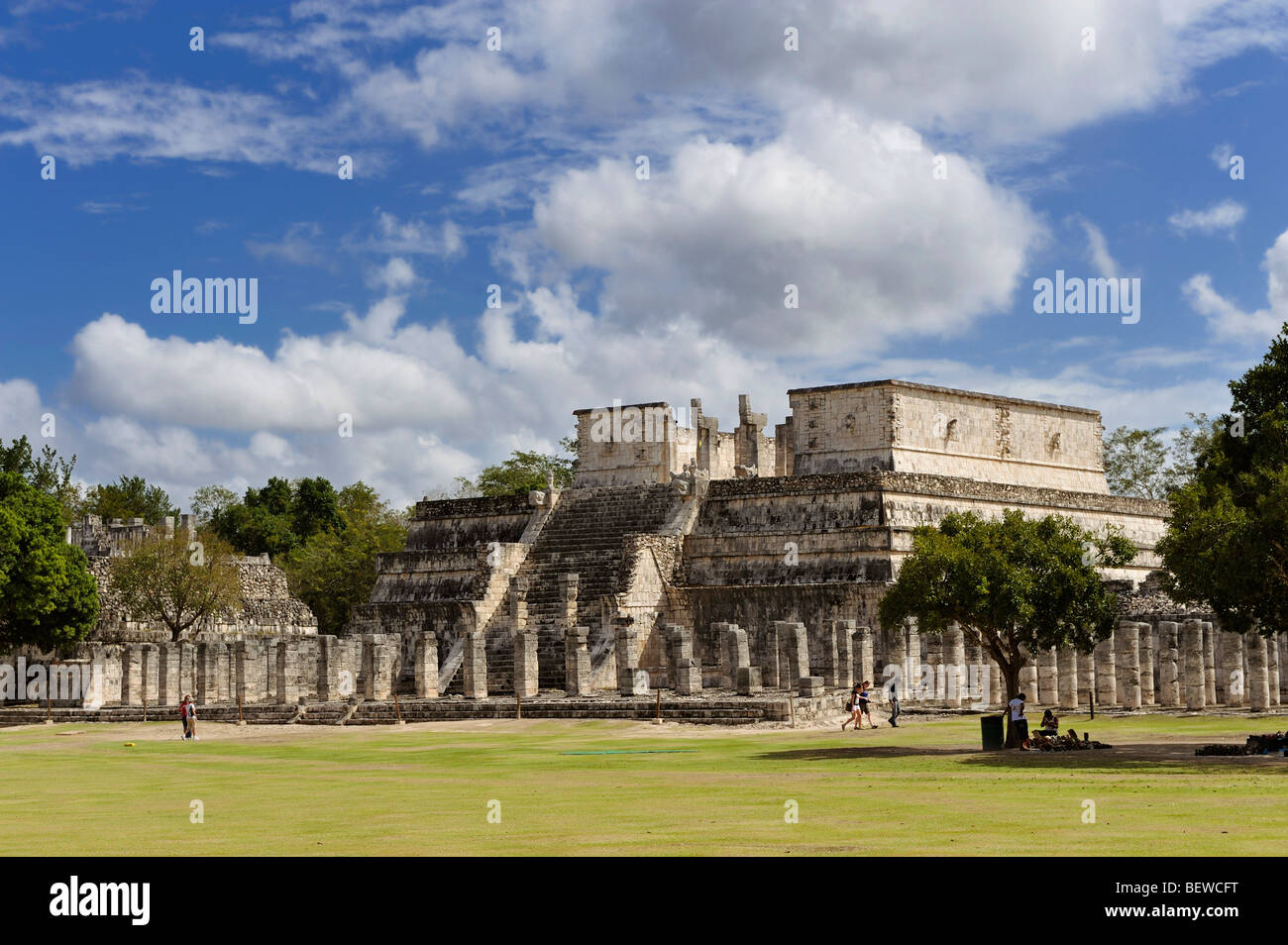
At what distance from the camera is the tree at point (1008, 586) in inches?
1053

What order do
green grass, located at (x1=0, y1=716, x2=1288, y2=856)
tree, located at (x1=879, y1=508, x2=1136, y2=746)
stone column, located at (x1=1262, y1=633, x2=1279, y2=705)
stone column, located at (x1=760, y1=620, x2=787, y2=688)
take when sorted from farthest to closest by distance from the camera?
stone column, located at (x1=760, y1=620, x2=787, y2=688) < stone column, located at (x1=1262, y1=633, x2=1279, y2=705) < tree, located at (x1=879, y1=508, x2=1136, y2=746) < green grass, located at (x1=0, y1=716, x2=1288, y2=856)

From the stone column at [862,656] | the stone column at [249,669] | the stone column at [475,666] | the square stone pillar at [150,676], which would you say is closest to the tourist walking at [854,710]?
the stone column at [862,656]

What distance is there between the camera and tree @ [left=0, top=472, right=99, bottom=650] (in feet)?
Answer: 150

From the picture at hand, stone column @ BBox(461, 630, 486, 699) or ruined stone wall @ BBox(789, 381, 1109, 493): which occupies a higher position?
ruined stone wall @ BBox(789, 381, 1109, 493)

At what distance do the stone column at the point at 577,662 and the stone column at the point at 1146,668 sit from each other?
43.3 feet

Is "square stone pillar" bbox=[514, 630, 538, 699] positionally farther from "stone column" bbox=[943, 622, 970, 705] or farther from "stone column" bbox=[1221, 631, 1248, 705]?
A: "stone column" bbox=[1221, 631, 1248, 705]

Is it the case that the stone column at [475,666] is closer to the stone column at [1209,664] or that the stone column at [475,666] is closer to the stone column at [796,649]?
the stone column at [796,649]

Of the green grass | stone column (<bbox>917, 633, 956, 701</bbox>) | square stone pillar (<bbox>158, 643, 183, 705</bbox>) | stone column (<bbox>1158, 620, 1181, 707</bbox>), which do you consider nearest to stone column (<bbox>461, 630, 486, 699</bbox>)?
the green grass

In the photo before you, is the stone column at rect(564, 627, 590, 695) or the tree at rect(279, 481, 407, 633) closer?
the stone column at rect(564, 627, 590, 695)

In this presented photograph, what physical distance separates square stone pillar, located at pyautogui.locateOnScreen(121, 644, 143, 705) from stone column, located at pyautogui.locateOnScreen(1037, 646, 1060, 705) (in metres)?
24.8
